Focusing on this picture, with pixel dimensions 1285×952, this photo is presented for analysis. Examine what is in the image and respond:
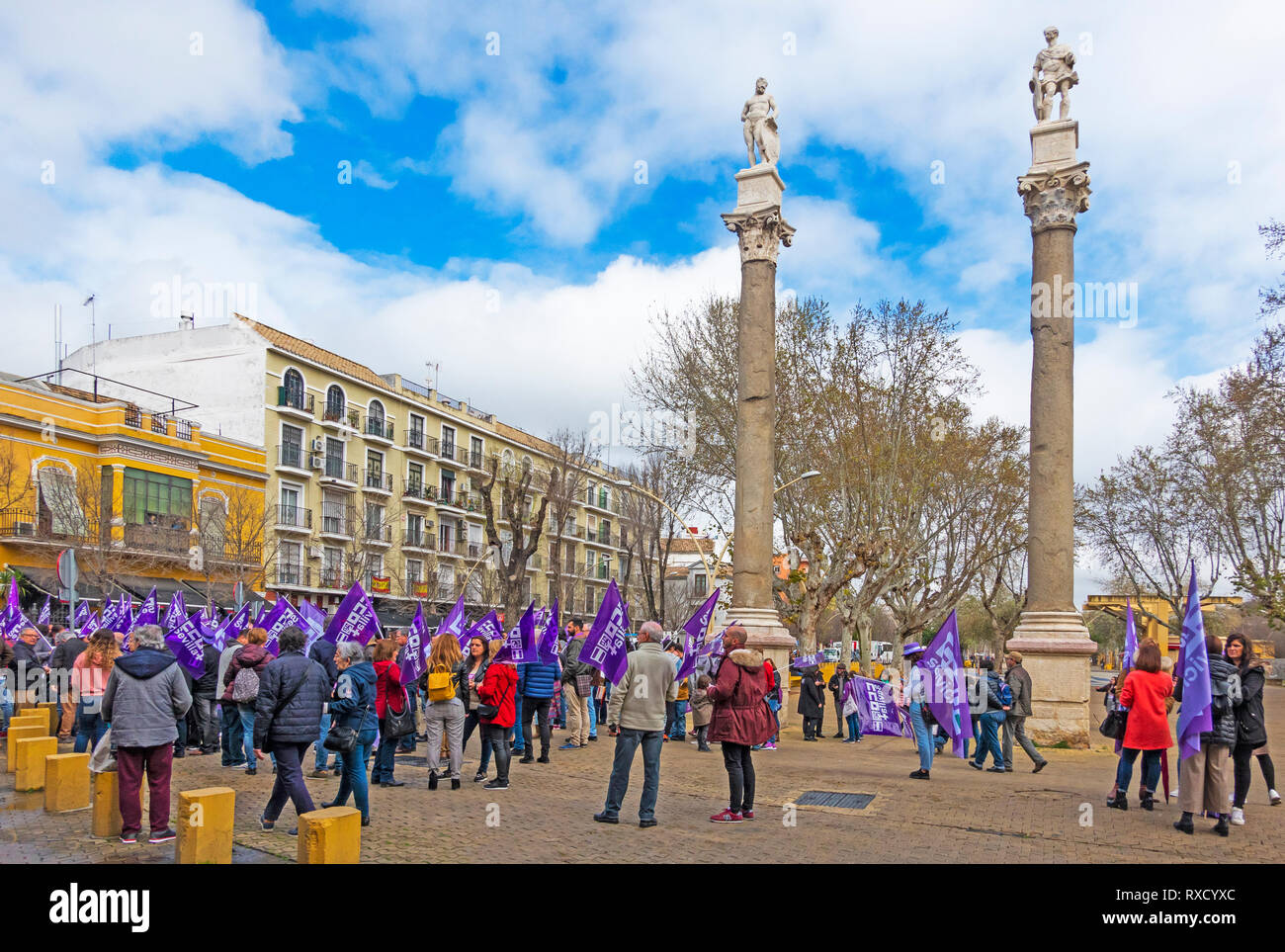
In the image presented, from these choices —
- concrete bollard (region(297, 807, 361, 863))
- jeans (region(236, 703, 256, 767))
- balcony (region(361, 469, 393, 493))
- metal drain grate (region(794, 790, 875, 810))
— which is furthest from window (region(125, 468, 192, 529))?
concrete bollard (region(297, 807, 361, 863))

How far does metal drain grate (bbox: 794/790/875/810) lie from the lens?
10.2 m

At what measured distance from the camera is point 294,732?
311 inches

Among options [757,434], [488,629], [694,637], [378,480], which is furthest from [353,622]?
[378,480]

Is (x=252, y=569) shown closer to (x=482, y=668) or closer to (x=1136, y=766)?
(x=482, y=668)

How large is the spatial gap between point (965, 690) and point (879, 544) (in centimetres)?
1364

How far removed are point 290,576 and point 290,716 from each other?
126ft

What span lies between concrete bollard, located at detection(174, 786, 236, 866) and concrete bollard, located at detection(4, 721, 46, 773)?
4581 millimetres

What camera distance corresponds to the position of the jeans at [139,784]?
784 cm

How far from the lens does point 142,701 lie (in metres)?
7.86

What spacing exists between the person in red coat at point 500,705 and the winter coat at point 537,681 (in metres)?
1.96

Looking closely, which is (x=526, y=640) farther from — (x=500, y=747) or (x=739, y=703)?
A: (x=739, y=703)

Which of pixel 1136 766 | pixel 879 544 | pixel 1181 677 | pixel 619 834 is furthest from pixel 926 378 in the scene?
pixel 619 834

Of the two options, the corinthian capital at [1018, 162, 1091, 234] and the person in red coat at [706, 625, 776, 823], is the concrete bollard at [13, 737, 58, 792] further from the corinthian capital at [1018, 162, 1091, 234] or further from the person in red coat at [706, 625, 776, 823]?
the corinthian capital at [1018, 162, 1091, 234]
